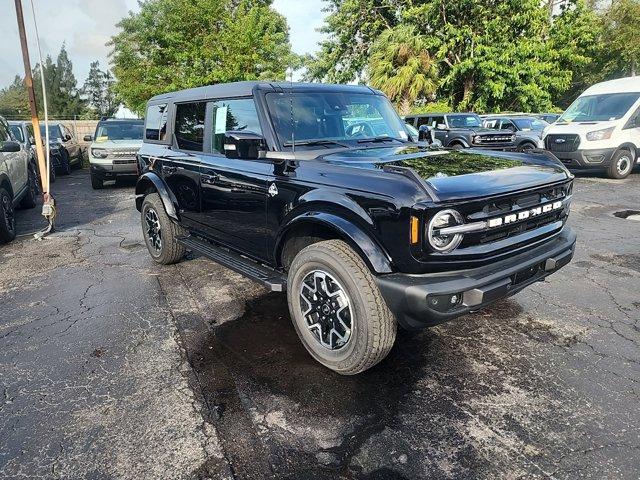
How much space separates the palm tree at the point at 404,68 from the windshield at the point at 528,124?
24.5ft

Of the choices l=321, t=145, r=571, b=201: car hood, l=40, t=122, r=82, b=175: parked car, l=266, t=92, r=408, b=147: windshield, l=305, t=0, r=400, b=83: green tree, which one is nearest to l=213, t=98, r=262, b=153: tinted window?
l=266, t=92, r=408, b=147: windshield

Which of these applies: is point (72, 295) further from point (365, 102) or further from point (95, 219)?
point (95, 219)

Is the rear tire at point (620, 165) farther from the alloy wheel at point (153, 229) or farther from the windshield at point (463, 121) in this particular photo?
the alloy wheel at point (153, 229)

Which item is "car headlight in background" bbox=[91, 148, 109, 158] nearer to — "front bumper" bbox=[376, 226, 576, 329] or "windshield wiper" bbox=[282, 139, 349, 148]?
"windshield wiper" bbox=[282, 139, 349, 148]

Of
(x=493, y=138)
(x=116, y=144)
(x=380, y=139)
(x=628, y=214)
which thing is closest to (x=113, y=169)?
(x=116, y=144)

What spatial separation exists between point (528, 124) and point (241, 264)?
1524cm

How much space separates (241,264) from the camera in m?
3.90

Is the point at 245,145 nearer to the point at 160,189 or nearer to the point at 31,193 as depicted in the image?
the point at 160,189

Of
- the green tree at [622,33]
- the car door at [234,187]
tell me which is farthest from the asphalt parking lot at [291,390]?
the green tree at [622,33]

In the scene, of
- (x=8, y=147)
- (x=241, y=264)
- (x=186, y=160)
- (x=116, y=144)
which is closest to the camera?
(x=241, y=264)

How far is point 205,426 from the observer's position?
2.53 meters

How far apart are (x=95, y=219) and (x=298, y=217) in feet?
22.1

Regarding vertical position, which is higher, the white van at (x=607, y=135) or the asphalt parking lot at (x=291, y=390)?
the white van at (x=607, y=135)

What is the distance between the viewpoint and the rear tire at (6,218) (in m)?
6.61
